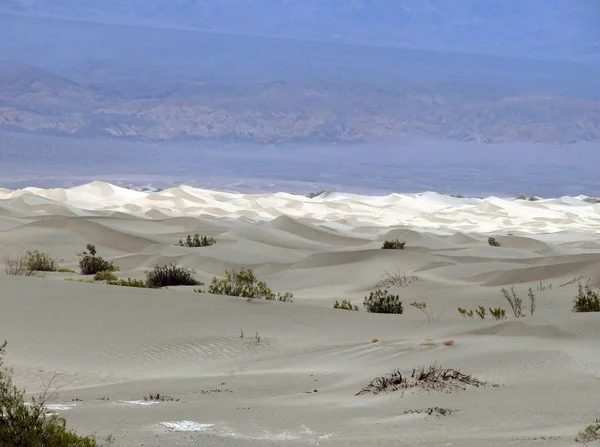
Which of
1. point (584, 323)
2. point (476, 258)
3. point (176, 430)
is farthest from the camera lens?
point (476, 258)

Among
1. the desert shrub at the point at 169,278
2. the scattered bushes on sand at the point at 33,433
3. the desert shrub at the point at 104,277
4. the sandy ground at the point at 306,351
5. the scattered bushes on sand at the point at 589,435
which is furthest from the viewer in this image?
the desert shrub at the point at 169,278

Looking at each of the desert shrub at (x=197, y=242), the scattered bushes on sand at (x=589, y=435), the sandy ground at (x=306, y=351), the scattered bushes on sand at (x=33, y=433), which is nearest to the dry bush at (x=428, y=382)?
the sandy ground at (x=306, y=351)

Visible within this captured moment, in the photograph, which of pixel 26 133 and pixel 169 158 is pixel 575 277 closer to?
pixel 169 158

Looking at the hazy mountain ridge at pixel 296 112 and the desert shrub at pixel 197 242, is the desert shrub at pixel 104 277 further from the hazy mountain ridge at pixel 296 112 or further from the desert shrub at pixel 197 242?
the hazy mountain ridge at pixel 296 112

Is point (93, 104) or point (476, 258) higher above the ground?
point (93, 104)

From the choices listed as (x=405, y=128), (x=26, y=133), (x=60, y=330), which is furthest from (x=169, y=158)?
(x=60, y=330)

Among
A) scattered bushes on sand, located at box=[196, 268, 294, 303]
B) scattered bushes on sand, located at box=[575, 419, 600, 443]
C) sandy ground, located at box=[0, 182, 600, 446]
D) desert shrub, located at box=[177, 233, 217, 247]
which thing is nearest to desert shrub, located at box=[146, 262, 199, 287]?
sandy ground, located at box=[0, 182, 600, 446]
